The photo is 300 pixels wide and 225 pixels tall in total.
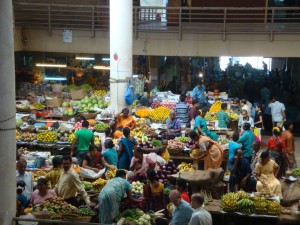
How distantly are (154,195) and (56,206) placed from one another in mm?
1507

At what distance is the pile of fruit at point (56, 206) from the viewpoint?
8350mm

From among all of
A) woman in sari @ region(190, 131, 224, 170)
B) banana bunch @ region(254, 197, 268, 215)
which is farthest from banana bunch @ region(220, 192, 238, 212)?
woman in sari @ region(190, 131, 224, 170)

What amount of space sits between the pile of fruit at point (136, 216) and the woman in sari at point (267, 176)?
246 cm

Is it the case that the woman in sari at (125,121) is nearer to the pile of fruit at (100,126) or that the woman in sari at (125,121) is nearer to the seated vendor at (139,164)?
the pile of fruit at (100,126)

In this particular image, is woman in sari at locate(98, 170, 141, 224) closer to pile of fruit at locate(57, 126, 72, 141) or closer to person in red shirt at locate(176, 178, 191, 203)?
person in red shirt at locate(176, 178, 191, 203)

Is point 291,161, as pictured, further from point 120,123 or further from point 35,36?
point 35,36

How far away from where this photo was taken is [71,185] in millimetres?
8789

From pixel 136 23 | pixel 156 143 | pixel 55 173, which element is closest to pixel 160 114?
pixel 156 143

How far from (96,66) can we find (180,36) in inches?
163

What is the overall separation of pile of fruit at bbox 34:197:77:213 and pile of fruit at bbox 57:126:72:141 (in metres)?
4.80

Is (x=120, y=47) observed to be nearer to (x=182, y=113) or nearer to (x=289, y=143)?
(x=182, y=113)

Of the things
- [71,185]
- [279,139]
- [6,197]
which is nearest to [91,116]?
[279,139]

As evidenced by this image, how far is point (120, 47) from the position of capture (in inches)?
603

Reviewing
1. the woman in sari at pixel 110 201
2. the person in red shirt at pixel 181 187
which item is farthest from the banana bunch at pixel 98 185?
the person in red shirt at pixel 181 187
